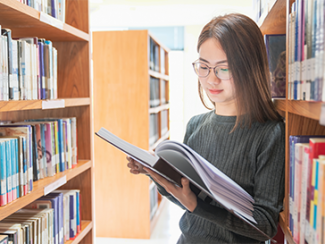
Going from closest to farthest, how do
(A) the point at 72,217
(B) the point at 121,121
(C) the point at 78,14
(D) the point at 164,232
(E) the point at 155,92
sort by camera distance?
(A) the point at 72,217 < (C) the point at 78,14 < (B) the point at 121,121 < (D) the point at 164,232 < (E) the point at 155,92

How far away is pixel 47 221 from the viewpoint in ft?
4.49

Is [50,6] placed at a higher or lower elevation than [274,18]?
higher

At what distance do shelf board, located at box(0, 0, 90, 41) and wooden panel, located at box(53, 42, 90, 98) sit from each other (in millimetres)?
59

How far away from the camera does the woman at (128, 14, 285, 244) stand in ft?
2.88

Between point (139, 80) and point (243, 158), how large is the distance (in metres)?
2.02

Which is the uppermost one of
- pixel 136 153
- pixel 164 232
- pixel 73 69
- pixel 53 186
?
pixel 73 69

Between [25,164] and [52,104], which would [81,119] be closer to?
[52,104]

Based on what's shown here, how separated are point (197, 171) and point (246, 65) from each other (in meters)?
0.41

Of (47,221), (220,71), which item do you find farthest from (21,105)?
(220,71)

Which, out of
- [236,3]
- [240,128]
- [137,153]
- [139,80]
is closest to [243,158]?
[240,128]

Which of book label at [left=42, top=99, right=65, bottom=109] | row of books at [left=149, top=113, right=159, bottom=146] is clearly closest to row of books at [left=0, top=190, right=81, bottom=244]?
book label at [left=42, top=99, right=65, bottom=109]

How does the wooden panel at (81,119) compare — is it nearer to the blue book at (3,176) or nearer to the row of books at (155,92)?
the blue book at (3,176)

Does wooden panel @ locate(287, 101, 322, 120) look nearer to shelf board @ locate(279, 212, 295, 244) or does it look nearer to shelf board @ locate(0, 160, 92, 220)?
shelf board @ locate(279, 212, 295, 244)

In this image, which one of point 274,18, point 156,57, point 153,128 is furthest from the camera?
point 156,57
